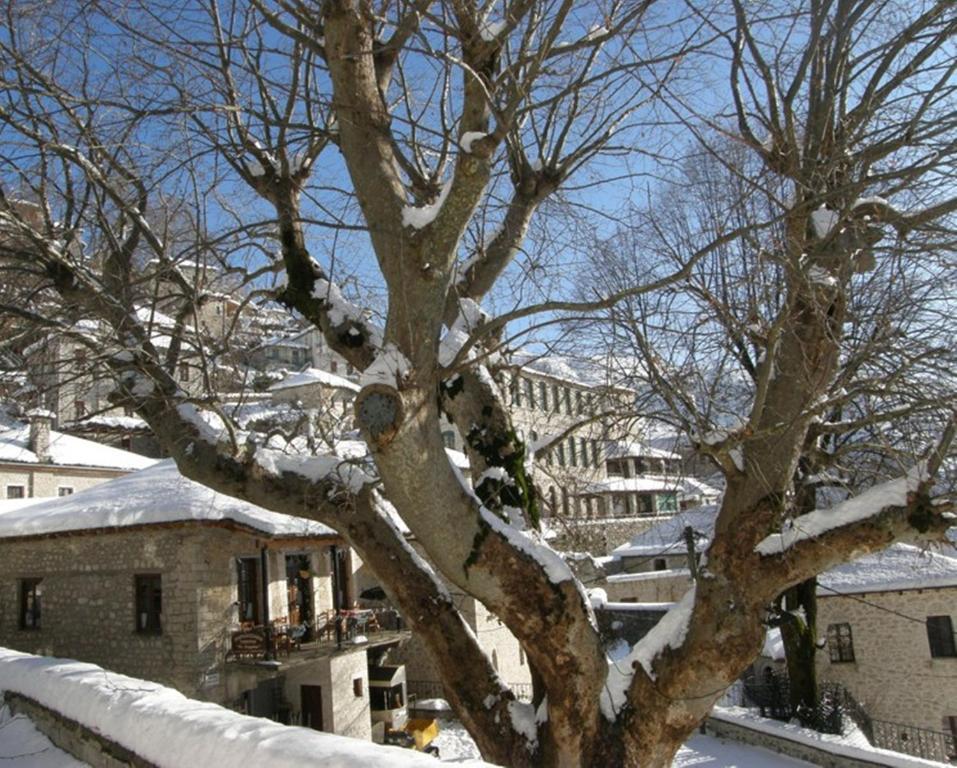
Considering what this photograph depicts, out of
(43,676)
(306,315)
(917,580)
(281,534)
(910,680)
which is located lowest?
(910,680)

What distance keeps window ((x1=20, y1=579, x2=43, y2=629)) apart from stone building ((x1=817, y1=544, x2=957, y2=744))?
17555 mm

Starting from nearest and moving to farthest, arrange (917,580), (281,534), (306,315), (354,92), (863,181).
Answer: (863,181) < (354,92) < (306,315) < (281,534) < (917,580)

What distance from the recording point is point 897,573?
19.0 meters

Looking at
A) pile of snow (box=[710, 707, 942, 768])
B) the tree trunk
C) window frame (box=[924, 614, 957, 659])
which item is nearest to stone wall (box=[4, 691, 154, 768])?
pile of snow (box=[710, 707, 942, 768])

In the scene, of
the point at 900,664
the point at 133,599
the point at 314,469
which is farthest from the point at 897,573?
the point at 314,469

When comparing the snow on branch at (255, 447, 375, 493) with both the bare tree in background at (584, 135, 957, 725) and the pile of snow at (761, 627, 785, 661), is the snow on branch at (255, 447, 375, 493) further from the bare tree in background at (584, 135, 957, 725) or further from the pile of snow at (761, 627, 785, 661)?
the pile of snow at (761, 627, 785, 661)

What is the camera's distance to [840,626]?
20375 mm

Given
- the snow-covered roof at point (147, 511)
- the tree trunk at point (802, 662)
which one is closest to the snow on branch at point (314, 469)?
the snow-covered roof at point (147, 511)

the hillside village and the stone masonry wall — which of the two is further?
the stone masonry wall

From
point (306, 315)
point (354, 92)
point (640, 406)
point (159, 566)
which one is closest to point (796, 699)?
point (640, 406)

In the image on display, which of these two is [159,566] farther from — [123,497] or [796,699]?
[796,699]

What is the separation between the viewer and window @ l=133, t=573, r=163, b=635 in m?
14.8

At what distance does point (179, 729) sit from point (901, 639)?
762 inches

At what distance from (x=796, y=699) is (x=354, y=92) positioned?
1414 cm
